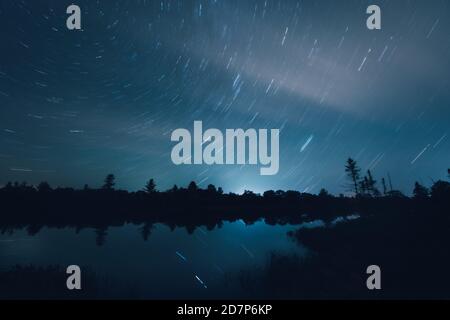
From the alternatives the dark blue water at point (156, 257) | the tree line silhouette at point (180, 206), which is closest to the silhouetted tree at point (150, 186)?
the tree line silhouette at point (180, 206)

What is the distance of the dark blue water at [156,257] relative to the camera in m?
12.1

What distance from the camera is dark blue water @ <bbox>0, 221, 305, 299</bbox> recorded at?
1205cm

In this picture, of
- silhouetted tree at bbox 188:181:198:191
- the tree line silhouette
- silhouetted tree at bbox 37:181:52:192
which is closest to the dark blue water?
the tree line silhouette

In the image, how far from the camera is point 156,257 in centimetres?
1806

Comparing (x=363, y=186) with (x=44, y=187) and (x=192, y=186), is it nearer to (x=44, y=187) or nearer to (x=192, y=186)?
(x=192, y=186)

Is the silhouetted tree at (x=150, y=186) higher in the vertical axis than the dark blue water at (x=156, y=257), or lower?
higher

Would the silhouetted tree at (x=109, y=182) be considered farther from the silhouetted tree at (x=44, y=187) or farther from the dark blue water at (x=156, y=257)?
the dark blue water at (x=156, y=257)

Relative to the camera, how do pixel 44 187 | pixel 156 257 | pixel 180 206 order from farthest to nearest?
pixel 44 187
pixel 180 206
pixel 156 257

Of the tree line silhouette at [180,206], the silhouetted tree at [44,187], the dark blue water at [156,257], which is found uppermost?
the silhouetted tree at [44,187]

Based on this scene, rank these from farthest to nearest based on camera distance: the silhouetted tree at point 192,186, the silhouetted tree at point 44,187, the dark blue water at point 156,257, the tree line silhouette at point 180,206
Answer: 1. the silhouetted tree at point 192,186
2. the silhouetted tree at point 44,187
3. the tree line silhouette at point 180,206
4. the dark blue water at point 156,257

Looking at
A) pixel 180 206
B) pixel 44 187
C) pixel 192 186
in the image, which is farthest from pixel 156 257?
pixel 44 187

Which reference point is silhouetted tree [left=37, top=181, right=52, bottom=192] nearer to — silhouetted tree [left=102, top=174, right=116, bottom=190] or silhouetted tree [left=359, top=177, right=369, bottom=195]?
silhouetted tree [left=102, top=174, right=116, bottom=190]

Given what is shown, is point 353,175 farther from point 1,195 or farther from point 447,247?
point 1,195
